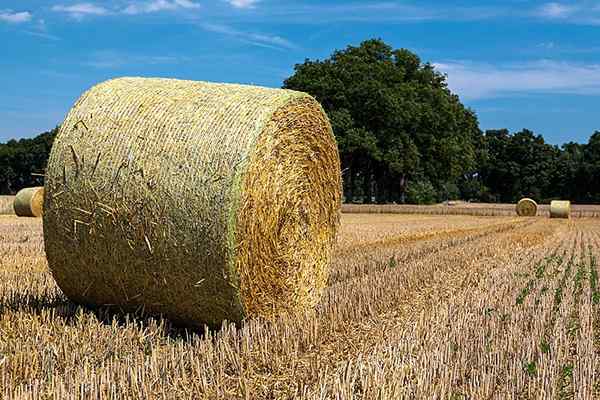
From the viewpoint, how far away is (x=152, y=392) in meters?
4.30

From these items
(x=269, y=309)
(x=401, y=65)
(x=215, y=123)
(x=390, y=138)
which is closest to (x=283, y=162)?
(x=215, y=123)

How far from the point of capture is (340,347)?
5.80 metres

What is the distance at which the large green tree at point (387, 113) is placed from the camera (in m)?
44.3

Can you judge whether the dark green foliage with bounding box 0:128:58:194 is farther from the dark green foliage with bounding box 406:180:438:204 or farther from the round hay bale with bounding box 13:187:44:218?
the round hay bale with bounding box 13:187:44:218

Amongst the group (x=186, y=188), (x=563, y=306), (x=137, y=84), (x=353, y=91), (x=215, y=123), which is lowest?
(x=563, y=306)

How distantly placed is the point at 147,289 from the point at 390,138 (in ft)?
129

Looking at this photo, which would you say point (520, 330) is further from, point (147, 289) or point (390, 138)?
point (390, 138)

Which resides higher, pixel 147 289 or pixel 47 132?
pixel 47 132

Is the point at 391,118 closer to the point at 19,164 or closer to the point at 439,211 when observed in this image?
the point at 439,211

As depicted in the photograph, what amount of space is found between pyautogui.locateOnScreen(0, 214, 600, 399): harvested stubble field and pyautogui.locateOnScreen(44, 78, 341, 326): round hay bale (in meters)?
0.34

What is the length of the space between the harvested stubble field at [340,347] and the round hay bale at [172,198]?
0.34 meters

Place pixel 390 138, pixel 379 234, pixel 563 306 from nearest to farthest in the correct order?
1. pixel 563 306
2. pixel 379 234
3. pixel 390 138

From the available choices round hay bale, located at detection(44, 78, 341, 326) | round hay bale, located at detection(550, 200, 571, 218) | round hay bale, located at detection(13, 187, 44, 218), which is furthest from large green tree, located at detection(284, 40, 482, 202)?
round hay bale, located at detection(44, 78, 341, 326)

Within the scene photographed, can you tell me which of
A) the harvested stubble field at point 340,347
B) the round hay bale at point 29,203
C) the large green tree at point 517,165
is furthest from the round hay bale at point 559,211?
the large green tree at point 517,165
